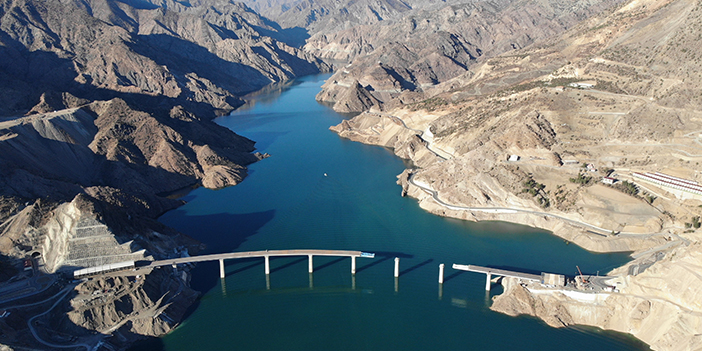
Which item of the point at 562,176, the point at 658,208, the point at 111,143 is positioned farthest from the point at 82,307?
the point at 658,208

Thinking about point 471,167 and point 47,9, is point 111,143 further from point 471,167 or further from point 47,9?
point 47,9

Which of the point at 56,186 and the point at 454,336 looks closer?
the point at 454,336

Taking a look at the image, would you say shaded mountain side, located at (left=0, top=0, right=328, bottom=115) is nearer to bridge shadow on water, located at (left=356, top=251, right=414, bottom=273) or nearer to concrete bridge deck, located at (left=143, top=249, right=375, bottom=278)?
concrete bridge deck, located at (left=143, top=249, right=375, bottom=278)

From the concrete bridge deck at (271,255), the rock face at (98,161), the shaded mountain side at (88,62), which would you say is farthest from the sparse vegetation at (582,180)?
the shaded mountain side at (88,62)

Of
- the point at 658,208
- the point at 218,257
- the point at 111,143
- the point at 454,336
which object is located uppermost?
the point at 111,143

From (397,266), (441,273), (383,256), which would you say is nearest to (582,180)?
(441,273)

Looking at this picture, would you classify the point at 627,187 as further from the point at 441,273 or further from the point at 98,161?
the point at 98,161
